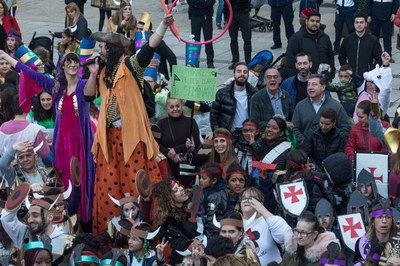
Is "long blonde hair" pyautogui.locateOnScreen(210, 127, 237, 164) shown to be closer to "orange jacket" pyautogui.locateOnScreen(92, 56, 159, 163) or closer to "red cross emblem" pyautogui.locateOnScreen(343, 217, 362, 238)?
"orange jacket" pyautogui.locateOnScreen(92, 56, 159, 163)

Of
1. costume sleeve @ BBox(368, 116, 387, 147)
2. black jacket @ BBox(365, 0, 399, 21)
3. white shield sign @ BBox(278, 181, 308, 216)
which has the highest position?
costume sleeve @ BBox(368, 116, 387, 147)

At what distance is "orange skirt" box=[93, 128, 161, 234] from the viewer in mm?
9969

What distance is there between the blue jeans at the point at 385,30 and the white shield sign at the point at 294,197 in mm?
7451

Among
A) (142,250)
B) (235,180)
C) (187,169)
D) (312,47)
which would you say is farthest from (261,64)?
(142,250)

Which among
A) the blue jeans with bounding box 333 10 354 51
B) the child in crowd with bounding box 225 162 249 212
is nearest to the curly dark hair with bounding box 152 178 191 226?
the child in crowd with bounding box 225 162 249 212

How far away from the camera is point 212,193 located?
10.1m

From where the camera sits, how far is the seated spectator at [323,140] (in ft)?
35.9

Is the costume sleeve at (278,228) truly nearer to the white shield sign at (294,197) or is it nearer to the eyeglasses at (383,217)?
the white shield sign at (294,197)

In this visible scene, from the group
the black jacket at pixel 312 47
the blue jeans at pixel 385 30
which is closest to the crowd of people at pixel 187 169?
the black jacket at pixel 312 47

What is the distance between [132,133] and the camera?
9.84 metres

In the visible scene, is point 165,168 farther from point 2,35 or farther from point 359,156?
point 2,35

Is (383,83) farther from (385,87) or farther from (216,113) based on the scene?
(216,113)

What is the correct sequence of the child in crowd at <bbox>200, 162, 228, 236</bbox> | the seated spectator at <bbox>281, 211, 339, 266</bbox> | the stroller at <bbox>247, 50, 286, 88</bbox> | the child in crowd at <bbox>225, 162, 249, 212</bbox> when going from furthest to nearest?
the stroller at <bbox>247, 50, 286, 88</bbox> < the child in crowd at <bbox>225, 162, 249, 212</bbox> < the child in crowd at <bbox>200, 162, 228, 236</bbox> < the seated spectator at <bbox>281, 211, 339, 266</bbox>

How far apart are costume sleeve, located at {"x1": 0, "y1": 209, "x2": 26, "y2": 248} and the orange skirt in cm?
116
